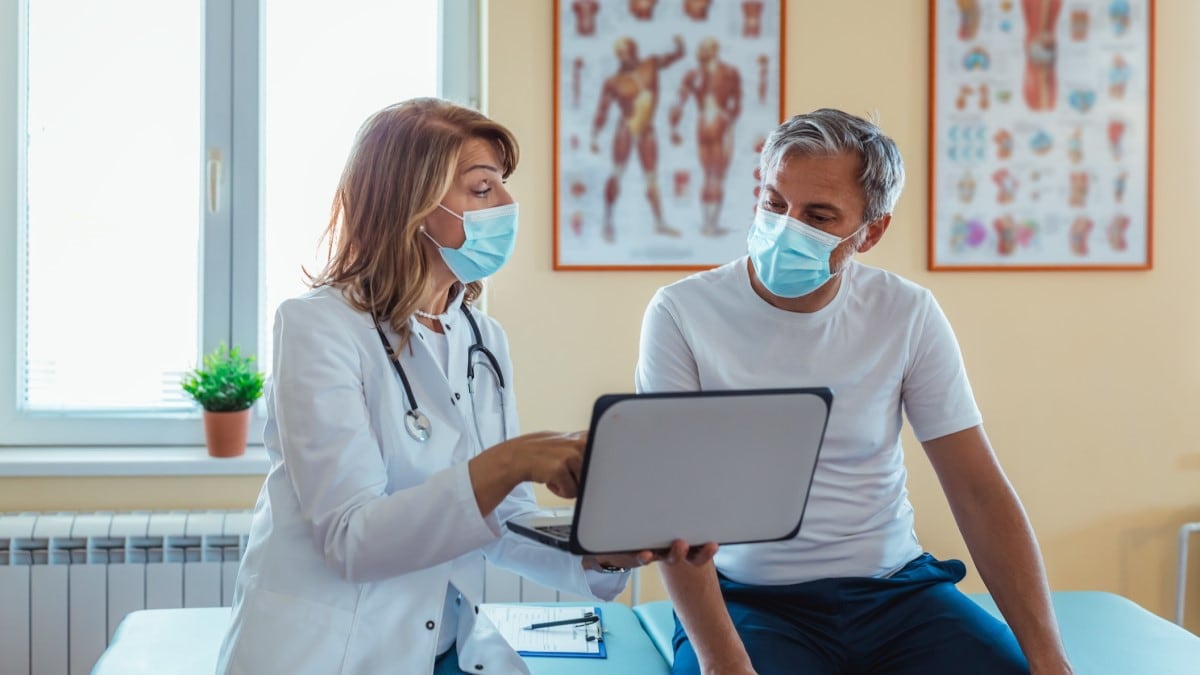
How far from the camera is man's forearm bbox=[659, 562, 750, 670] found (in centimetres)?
153

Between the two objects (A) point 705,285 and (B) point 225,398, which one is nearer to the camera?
(A) point 705,285

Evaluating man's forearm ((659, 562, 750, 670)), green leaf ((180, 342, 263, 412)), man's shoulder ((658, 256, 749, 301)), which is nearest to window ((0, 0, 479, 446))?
green leaf ((180, 342, 263, 412))

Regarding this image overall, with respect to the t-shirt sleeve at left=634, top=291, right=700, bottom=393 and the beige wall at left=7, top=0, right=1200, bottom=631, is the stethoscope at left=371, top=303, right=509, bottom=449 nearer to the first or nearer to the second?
the t-shirt sleeve at left=634, top=291, right=700, bottom=393

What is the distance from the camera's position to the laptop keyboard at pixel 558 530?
129 centimetres

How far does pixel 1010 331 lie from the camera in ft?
9.29

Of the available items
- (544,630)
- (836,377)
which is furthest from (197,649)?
(836,377)

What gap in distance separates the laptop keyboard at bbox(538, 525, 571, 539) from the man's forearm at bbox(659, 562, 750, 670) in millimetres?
296

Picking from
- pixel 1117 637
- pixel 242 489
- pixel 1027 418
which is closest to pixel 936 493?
pixel 1027 418

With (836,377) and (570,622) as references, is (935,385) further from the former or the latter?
(570,622)

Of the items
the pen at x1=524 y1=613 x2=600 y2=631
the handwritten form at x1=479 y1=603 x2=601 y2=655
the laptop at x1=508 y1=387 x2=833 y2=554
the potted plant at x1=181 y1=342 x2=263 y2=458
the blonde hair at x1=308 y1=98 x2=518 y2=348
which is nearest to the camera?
the laptop at x1=508 y1=387 x2=833 y2=554

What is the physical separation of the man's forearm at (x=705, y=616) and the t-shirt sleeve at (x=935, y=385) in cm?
45

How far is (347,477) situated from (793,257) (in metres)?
0.77

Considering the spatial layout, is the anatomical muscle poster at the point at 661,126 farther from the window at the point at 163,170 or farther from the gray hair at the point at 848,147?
the gray hair at the point at 848,147

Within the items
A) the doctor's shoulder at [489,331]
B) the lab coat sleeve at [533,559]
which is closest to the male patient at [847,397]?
the lab coat sleeve at [533,559]
